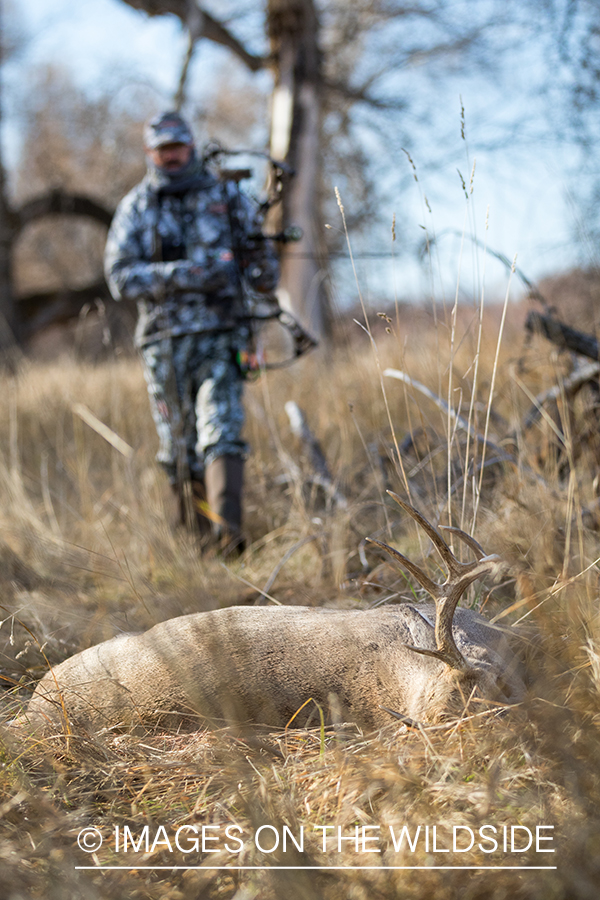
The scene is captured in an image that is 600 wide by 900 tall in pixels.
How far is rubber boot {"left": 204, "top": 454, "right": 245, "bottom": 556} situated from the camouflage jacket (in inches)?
30.0

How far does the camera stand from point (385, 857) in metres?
1.15

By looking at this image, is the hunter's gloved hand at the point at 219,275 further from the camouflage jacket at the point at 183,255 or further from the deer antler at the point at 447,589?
the deer antler at the point at 447,589

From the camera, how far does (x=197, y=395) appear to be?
142 inches

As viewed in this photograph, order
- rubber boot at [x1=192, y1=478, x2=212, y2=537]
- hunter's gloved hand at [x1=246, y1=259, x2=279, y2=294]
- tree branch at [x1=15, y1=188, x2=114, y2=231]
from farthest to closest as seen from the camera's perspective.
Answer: tree branch at [x1=15, y1=188, x2=114, y2=231]
hunter's gloved hand at [x1=246, y1=259, x2=279, y2=294]
rubber boot at [x1=192, y1=478, x2=212, y2=537]

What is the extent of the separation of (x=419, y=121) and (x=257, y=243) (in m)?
7.60

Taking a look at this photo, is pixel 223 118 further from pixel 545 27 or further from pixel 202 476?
pixel 202 476

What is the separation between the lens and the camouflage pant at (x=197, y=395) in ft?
11.3

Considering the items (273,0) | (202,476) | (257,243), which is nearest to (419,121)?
(273,0)

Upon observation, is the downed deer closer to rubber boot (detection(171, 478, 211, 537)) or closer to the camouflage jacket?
rubber boot (detection(171, 478, 211, 537))

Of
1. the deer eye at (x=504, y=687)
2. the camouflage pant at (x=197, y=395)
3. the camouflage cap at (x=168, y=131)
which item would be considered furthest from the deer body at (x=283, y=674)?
the camouflage cap at (x=168, y=131)

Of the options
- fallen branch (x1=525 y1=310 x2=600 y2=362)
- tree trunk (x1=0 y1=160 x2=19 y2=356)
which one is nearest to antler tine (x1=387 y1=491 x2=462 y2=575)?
fallen branch (x1=525 y1=310 x2=600 y2=362)

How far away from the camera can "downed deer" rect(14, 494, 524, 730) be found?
57.4 inches

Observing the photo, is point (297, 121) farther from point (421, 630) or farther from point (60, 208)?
point (60, 208)

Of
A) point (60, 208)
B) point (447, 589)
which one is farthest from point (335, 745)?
point (60, 208)
